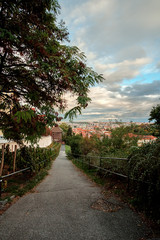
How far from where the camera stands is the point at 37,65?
12.1ft

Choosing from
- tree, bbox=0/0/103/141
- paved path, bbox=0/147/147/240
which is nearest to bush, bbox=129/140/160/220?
paved path, bbox=0/147/147/240

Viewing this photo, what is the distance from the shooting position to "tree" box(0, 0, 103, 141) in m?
3.31

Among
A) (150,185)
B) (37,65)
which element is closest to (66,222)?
(150,185)

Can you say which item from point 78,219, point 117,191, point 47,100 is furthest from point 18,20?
point 117,191

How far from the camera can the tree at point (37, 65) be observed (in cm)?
331

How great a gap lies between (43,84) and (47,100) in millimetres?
497

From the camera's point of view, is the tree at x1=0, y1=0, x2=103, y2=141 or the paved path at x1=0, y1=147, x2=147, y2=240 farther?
the tree at x1=0, y1=0, x2=103, y2=141

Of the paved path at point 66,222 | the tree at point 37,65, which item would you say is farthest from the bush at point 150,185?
the tree at point 37,65

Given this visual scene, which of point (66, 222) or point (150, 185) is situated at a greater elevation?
point (150, 185)

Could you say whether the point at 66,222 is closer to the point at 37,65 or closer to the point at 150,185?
the point at 150,185

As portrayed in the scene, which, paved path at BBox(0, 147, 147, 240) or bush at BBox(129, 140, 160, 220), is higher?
bush at BBox(129, 140, 160, 220)

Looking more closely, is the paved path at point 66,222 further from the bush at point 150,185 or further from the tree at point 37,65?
the tree at point 37,65

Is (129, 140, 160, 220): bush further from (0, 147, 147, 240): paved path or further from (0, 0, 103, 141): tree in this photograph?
(0, 0, 103, 141): tree

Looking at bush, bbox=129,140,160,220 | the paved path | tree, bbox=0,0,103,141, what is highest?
tree, bbox=0,0,103,141
